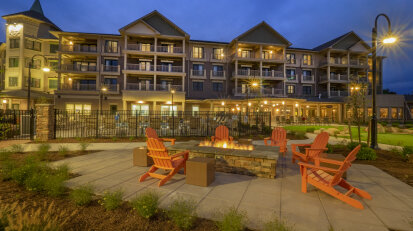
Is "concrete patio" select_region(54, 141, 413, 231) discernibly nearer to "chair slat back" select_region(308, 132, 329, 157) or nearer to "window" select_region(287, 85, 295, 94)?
"chair slat back" select_region(308, 132, 329, 157)

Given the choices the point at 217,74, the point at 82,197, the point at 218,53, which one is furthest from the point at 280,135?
the point at 218,53

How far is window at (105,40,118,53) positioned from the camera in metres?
25.8

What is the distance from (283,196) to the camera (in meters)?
3.60

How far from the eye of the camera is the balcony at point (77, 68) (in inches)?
969

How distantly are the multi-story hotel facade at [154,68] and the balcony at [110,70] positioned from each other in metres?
0.04

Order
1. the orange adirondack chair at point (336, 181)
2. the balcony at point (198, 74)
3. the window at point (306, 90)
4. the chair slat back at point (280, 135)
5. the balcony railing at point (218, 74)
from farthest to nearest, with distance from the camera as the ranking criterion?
the window at point (306, 90)
the balcony railing at point (218, 74)
the balcony at point (198, 74)
the chair slat back at point (280, 135)
the orange adirondack chair at point (336, 181)

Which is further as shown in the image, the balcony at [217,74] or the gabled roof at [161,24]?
the balcony at [217,74]

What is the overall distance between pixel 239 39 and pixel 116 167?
27.0 m

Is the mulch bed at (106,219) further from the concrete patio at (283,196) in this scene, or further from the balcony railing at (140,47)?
the balcony railing at (140,47)

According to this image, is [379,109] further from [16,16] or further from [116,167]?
[16,16]

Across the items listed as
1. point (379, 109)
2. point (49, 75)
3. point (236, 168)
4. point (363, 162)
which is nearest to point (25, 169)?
point (236, 168)

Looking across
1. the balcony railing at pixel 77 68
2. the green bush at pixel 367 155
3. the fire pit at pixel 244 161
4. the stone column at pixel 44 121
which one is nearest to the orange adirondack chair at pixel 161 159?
the fire pit at pixel 244 161

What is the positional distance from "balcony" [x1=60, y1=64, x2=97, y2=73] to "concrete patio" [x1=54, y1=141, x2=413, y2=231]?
2536 cm

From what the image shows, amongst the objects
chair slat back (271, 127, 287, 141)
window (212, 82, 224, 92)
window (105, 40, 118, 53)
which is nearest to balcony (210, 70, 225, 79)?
window (212, 82, 224, 92)
